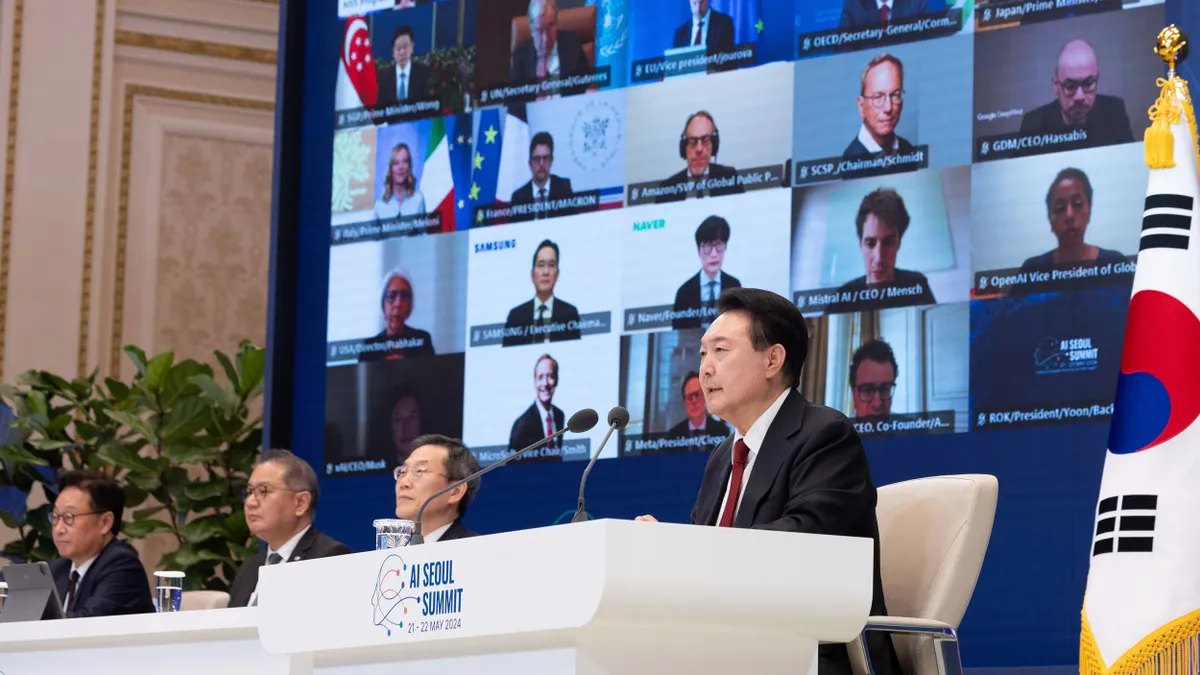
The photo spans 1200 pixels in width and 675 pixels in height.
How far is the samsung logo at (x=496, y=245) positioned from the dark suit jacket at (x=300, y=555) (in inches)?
45.6

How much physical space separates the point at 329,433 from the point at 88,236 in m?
2.31

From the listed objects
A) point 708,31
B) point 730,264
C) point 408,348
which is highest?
point 708,31

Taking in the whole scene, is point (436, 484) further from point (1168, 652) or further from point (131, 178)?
point (131, 178)

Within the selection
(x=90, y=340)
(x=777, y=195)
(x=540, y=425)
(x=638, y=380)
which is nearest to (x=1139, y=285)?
(x=777, y=195)

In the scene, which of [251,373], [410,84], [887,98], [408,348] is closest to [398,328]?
[408,348]

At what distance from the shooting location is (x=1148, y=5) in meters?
4.21

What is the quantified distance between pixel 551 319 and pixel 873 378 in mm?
1151

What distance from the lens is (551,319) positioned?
17.1ft

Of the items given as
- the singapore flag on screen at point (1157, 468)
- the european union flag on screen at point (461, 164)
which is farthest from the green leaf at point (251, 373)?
the singapore flag on screen at point (1157, 468)

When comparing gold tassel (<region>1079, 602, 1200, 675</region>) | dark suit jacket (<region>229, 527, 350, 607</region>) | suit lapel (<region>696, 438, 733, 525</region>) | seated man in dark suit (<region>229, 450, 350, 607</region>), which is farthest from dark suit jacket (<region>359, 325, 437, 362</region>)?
gold tassel (<region>1079, 602, 1200, 675</region>)

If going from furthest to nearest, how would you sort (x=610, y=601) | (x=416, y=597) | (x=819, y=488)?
(x=819, y=488) < (x=416, y=597) < (x=610, y=601)

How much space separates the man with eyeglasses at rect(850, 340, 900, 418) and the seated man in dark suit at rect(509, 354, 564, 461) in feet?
3.34

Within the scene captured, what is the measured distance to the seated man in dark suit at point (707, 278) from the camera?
4.88 metres

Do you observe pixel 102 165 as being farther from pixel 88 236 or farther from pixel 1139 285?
pixel 1139 285
